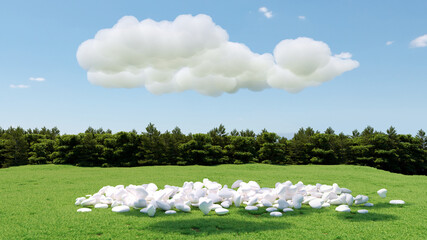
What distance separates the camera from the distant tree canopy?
23406 millimetres

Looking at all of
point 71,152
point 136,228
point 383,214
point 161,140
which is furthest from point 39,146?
point 383,214

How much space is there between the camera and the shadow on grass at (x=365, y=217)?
5539 millimetres

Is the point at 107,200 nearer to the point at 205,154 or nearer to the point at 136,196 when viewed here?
the point at 136,196

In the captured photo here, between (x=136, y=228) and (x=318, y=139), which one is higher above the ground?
(x=318, y=139)

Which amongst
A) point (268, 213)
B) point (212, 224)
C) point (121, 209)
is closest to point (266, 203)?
point (268, 213)

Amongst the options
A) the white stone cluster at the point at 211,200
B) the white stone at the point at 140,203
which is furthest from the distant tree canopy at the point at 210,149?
the white stone at the point at 140,203

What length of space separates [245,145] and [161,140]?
662 centimetres

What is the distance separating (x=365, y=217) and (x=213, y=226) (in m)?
2.95

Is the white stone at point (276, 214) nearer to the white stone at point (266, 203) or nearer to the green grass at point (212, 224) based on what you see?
the green grass at point (212, 224)

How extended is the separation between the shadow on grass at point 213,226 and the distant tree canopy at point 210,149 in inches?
686

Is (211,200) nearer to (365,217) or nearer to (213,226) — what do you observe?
(213,226)

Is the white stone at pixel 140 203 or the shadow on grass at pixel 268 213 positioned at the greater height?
the white stone at pixel 140 203

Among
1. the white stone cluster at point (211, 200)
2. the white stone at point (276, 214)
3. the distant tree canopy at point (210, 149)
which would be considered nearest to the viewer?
the white stone at point (276, 214)

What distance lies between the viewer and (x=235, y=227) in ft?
16.0
